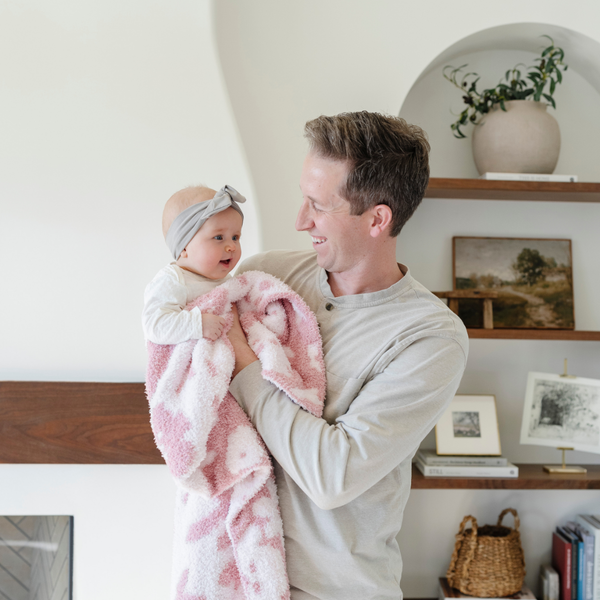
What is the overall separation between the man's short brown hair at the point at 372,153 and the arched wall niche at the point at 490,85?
1159mm

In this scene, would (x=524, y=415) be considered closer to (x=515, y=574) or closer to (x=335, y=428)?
(x=515, y=574)

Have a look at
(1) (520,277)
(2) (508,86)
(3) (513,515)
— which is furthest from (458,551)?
(2) (508,86)

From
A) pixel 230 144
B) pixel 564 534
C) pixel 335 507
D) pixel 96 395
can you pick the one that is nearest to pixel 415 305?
pixel 335 507

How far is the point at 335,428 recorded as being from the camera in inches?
40.5

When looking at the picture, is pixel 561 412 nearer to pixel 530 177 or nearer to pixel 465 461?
pixel 465 461

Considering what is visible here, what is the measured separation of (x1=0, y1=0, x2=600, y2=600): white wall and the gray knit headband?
0.70 m

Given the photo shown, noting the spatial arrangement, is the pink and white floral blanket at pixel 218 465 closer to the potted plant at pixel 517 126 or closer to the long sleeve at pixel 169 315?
the long sleeve at pixel 169 315

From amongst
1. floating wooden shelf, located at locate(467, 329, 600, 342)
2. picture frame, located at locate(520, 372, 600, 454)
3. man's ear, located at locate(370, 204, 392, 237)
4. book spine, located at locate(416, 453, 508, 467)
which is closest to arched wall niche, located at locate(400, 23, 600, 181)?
floating wooden shelf, located at locate(467, 329, 600, 342)

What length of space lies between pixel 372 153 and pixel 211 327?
0.45m

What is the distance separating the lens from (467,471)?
204 cm

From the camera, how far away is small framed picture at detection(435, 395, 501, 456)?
2.09 m

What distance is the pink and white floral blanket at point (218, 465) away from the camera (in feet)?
3.38

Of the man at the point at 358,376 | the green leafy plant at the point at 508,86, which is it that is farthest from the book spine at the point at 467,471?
the green leafy plant at the point at 508,86

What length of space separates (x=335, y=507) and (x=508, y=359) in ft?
4.85
